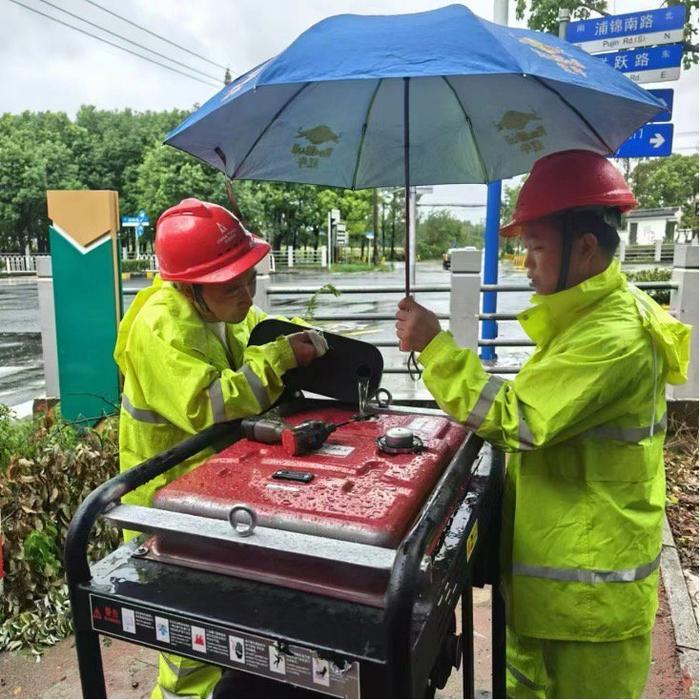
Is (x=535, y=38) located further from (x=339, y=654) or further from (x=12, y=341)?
(x=12, y=341)

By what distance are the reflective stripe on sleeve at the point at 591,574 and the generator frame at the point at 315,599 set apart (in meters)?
0.22

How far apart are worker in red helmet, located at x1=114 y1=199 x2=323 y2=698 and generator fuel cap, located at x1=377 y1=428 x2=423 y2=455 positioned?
45 cm

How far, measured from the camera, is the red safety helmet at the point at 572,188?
1687 mm

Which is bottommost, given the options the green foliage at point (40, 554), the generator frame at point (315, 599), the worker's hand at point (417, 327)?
the green foliage at point (40, 554)

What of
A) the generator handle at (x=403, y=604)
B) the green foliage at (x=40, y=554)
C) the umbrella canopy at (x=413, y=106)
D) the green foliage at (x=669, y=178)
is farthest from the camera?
the green foliage at (x=669, y=178)

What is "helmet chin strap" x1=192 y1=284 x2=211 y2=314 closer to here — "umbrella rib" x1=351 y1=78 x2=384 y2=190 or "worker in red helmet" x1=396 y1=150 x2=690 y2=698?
"worker in red helmet" x1=396 y1=150 x2=690 y2=698

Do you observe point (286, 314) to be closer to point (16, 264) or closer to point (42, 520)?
point (42, 520)

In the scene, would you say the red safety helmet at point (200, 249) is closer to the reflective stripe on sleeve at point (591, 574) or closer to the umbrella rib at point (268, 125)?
the umbrella rib at point (268, 125)

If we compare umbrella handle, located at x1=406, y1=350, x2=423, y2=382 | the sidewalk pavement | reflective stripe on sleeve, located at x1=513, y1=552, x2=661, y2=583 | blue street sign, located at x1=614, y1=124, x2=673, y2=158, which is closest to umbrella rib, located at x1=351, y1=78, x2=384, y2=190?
umbrella handle, located at x1=406, y1=350, x2=423, y2=382

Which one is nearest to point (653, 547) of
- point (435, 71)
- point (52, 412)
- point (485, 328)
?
point (435, 71)

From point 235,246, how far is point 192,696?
1452mm

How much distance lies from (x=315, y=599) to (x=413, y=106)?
180cm

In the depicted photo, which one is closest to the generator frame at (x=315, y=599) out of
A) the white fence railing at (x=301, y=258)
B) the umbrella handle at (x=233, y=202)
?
the umbrella handle at (x=233, y=202)

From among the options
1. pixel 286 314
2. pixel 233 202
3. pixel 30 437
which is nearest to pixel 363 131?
pixel 233 202
